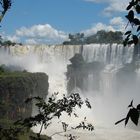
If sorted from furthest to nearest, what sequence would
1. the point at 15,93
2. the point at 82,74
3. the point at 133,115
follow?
1. the point at 82,74
2. the point at 15,93
3. the point at 133,115

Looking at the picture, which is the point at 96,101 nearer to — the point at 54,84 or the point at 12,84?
the point at 54,84

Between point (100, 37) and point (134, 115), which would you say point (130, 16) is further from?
point (100, 37)

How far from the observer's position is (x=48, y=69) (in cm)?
7994

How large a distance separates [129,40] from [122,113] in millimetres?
57044

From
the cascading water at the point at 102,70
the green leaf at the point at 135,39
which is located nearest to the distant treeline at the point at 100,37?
the cascading water at the point at 102,70

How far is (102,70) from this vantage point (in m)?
71.5

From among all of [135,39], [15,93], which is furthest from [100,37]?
[135,39]

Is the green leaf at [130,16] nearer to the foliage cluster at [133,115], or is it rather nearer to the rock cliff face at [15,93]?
the foliage cluster at [133,115]

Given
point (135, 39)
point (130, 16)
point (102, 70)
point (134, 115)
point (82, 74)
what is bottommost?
point (82, 74)

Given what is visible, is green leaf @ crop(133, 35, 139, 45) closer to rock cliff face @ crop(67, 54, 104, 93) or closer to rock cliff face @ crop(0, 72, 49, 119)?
rock cliff face @ crop(0, 72, 49, 119)

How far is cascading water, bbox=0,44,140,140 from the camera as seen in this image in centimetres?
5846

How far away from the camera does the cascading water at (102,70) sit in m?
58.5

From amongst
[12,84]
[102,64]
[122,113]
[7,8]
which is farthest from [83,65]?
[7,8]

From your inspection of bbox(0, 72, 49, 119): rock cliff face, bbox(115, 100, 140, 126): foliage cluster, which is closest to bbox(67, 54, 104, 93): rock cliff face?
bbox(0, 72, 49, 119): rock cliff face
